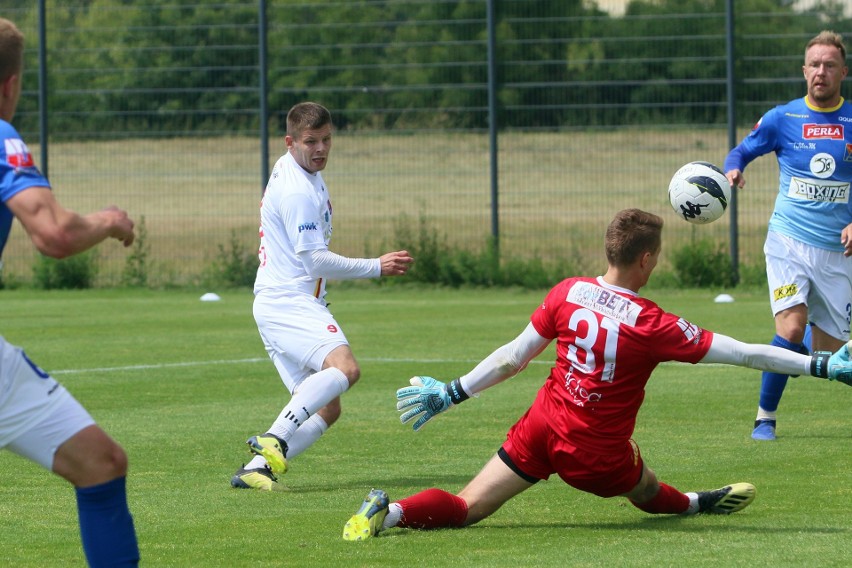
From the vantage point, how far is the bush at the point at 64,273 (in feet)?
71.5

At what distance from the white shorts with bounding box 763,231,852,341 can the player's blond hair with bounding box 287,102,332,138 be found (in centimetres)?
317

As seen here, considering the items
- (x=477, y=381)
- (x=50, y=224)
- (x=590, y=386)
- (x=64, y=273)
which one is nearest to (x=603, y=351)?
(x=590, y=386)

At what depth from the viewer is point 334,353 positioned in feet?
25.6

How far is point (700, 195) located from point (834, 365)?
2803 mm

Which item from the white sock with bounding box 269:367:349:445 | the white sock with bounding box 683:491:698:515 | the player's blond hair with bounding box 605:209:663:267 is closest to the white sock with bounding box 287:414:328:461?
the white sock with bounding box 269:367:349:445

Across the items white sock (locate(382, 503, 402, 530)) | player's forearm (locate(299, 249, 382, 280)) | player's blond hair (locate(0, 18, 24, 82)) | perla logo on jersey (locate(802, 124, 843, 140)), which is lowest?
white sock (locate(382, 503, 402, 530))

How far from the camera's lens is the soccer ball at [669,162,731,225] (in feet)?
28.2

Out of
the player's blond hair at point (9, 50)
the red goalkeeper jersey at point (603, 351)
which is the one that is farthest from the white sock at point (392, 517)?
the player's blond hair at point (9, 50)

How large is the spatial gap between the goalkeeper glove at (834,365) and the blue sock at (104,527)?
9.81 feet

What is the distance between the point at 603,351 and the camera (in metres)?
6.31

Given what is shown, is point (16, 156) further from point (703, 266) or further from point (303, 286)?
point (703, 266)

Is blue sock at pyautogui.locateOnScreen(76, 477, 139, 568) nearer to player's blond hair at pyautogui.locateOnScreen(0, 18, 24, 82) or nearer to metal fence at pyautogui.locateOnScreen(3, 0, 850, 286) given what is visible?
player's blond hair at pyautogui.locateOnScreen(0, 18, 24, 82)

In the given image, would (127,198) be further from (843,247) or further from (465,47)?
(843,247)

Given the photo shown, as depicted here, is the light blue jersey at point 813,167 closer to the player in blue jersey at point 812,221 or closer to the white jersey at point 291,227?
the player in blue jersey at point 812,221
